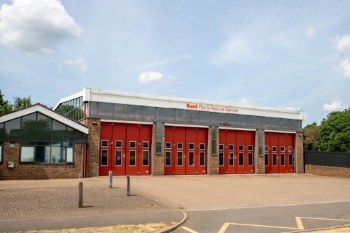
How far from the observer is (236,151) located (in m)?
34.4

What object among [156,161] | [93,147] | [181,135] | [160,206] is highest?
[181,135]

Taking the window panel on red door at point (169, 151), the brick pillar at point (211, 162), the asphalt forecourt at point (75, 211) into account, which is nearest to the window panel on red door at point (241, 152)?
the brick pillar at point (211, 162)

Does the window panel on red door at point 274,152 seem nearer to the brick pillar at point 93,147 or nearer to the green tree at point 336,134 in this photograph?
the green tree at point 336,134

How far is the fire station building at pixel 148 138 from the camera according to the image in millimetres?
24469

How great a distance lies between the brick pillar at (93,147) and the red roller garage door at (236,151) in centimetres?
A: 1155

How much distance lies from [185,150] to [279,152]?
11037 millimetres

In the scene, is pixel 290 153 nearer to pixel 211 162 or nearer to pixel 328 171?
pixel 328 171

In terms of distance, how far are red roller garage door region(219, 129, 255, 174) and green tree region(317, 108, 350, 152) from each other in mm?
18577

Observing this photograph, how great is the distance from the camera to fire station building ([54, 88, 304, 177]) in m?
28.0

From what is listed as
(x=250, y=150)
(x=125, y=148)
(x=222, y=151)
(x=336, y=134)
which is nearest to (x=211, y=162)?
(x=222, y=151)

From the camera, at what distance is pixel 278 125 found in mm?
36969

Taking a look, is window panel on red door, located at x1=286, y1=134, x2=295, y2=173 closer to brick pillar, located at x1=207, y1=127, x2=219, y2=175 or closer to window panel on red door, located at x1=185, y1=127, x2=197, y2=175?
brick pillar, located at x1=207, y1=127, x2=219, y2=175

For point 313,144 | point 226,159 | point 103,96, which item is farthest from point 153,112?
point 313,144

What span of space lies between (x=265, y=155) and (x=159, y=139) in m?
12.0
